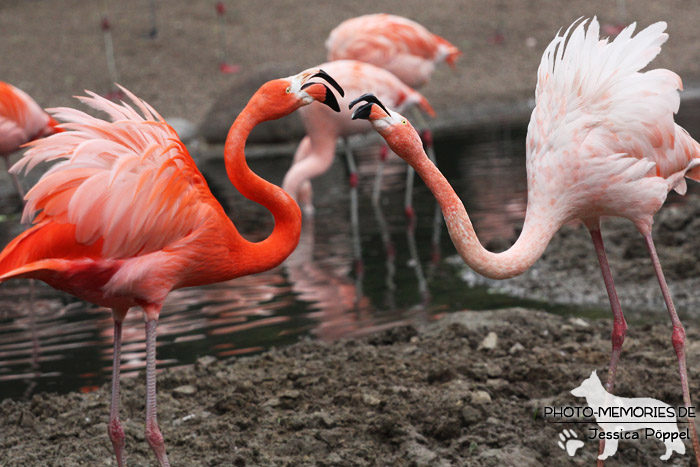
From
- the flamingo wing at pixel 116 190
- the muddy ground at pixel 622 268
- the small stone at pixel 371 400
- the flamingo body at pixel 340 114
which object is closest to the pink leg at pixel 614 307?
the small stone at pixel 371 400

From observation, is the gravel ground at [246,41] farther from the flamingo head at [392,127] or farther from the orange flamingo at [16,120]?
the flamingo head at [392,127]

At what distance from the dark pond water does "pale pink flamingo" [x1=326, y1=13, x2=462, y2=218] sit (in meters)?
1.09

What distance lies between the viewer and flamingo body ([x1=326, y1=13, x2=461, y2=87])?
31.9 feet

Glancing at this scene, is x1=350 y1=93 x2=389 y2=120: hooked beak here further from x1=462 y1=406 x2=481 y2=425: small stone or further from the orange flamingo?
the orange flamingo

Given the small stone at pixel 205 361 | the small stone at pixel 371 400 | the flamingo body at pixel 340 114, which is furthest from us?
the flamingo body at pixel 340 114

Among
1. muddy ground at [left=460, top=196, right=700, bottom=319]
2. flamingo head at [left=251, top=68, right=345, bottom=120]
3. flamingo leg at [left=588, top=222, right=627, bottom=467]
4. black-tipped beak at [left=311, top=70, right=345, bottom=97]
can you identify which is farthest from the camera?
muddy ground at [left=460, top=196, right=700, bottom=319]

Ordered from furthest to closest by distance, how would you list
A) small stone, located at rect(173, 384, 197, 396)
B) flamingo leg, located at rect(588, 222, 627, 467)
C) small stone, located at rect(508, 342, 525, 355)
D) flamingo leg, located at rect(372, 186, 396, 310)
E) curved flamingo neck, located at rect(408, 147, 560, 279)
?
flamingo leg, located at rect(372, 186, 396, 310), small stone, located at rect(508, 342, 525, 355), small stone, located at rect(173, 384, 197, 396), flamingo leg, located at rect(588, 222, 627, 467), curved flamingo neck, located at rect(408, 147, 560, 279)

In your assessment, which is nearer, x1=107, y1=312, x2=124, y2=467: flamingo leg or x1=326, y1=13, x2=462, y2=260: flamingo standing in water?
x1=107, y1=312, x2=124, y2=467: flamingo leg

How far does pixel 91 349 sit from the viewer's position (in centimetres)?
552

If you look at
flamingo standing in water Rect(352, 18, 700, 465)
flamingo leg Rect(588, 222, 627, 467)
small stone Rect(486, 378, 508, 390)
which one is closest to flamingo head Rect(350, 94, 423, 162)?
flamingo standing in water Rect(352, 18, 700, 465)

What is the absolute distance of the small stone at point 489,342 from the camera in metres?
4.84

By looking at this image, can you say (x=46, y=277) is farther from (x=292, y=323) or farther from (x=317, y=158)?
(x=317, y=158)

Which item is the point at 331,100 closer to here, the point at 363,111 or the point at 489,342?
the point at 363,111

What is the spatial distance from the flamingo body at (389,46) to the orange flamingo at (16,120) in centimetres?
352
